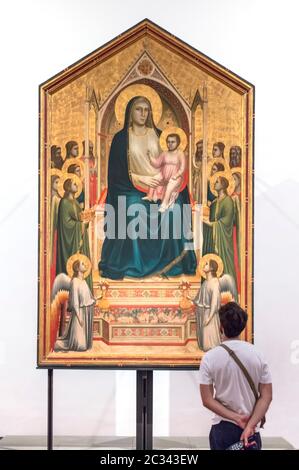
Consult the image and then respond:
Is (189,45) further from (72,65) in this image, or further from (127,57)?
(72,65)

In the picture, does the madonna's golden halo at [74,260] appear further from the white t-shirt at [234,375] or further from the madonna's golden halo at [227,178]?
the white t-shirt at [234,375]

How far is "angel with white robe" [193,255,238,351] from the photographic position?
21.2ft

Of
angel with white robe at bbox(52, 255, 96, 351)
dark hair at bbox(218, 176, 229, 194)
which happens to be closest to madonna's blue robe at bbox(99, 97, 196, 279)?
angel with white robe at bbox(52, 255, 96, 351)

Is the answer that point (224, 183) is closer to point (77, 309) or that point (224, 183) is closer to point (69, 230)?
point (69, 230)

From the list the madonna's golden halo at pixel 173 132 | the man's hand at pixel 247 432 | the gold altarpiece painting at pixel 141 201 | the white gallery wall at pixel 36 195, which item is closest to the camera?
the man's hand at pixel 247 432

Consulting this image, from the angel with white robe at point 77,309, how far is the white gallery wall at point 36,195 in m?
0.62

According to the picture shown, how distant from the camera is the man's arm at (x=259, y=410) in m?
4.81

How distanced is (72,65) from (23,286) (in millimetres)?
2222

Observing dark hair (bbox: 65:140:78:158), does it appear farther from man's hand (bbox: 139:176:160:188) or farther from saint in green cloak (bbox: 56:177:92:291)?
man's hand (bbox: 139:176:160:188)

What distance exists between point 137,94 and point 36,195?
1467 mm

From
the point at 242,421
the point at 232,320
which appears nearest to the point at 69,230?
the point at 232,320

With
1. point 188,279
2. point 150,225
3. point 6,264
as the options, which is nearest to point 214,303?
point 188,279

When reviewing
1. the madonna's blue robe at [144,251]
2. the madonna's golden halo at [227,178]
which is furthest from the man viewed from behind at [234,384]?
the madonna's golden halo at [227,178]

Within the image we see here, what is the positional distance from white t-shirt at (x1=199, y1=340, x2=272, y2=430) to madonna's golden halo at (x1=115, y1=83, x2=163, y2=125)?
263 centimetres
